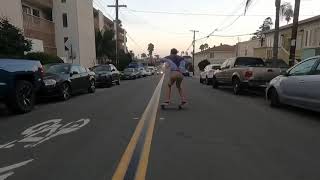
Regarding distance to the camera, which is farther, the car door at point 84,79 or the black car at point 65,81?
the car door at point 84,79

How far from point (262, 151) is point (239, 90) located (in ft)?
39.0

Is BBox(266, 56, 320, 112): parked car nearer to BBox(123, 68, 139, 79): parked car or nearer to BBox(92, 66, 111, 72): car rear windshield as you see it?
BBox(92, 66, 111, 72): car rear windshield

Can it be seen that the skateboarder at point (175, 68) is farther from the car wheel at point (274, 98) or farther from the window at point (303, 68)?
the window at point (303, 68)

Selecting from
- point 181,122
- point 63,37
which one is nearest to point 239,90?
point 181,122

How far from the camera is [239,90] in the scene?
1880 centimetres

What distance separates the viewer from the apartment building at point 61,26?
Result: 118 feet

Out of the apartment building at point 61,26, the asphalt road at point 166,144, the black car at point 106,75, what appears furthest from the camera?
the apartment building at point 61,26

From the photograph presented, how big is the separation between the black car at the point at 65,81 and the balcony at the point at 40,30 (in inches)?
588

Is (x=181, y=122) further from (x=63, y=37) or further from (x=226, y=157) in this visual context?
(x=63, y=37)

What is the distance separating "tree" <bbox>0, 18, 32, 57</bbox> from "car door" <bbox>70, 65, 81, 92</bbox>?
324 centimetres

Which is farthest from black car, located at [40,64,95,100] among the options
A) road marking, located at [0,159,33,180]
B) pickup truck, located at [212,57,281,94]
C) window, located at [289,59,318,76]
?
road marking, located at [0,159,33,180]

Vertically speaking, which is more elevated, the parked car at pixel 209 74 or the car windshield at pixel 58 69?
the car windshield at pixel 58 69

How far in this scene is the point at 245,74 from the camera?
18.2 metres

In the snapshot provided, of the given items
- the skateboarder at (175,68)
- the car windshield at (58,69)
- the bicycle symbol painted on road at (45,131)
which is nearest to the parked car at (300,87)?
the skateboarder at (175,68)
